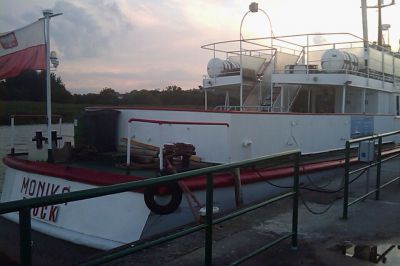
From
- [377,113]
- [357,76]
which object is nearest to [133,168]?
[357,76]

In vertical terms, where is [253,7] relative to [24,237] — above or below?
above

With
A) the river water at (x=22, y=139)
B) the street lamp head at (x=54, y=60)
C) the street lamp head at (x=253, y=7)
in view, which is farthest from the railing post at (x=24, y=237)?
the street lamp head at (x=253, y=7)

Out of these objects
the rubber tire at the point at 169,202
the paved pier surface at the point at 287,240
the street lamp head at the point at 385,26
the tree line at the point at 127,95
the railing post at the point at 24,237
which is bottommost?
the paved pier surface at the point at 287,240

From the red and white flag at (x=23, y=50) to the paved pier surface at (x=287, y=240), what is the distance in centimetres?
282

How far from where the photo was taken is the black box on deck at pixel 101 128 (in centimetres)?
814

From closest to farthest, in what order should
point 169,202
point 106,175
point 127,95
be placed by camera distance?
1. point 169,202
2. point 106,175
3. point 127,95

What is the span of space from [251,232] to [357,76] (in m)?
7.17

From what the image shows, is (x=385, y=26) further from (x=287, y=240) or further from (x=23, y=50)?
(x=287, y=240)

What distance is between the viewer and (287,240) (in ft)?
17.1

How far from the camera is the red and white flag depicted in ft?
25.0

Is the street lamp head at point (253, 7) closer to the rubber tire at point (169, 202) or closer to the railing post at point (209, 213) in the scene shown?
the rubber tire at point (169, 202)

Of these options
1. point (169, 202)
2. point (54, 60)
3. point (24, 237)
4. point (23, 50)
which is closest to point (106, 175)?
point (169, 202)

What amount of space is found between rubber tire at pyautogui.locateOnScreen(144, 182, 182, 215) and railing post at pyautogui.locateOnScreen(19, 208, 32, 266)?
Result: 3.59m

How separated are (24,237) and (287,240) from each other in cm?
353
